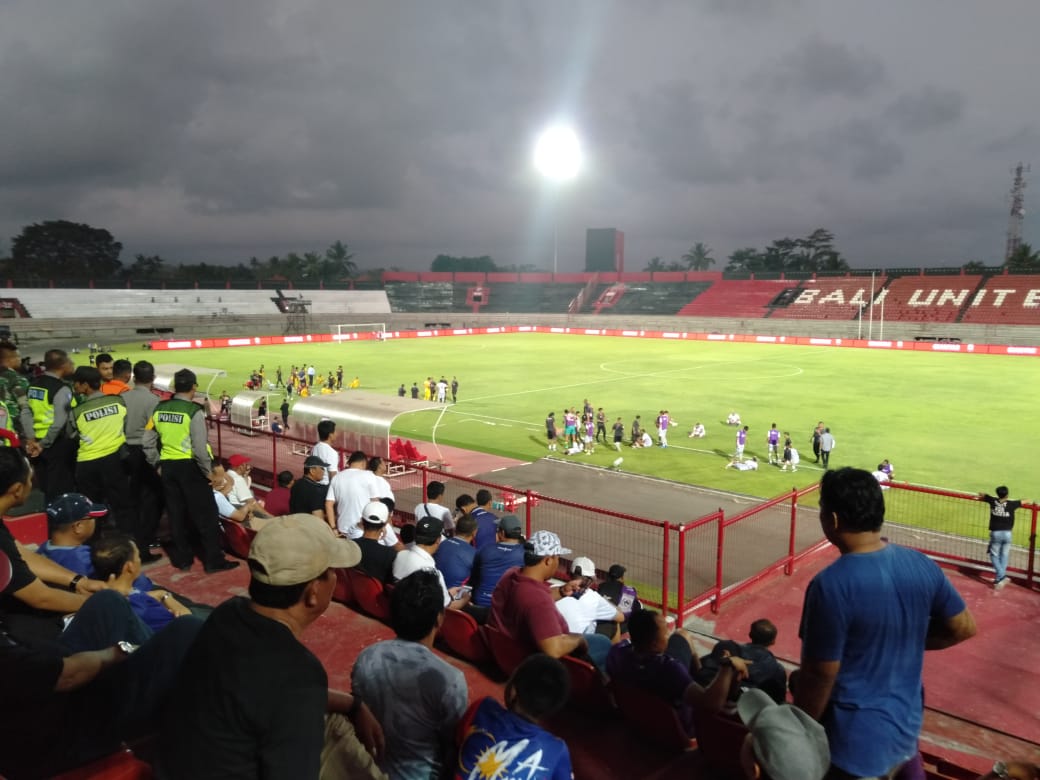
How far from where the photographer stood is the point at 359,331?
8506cm

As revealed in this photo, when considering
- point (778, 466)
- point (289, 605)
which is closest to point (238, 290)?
point (778, 466)

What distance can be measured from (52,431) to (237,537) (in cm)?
295

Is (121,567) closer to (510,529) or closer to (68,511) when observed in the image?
(68,511)

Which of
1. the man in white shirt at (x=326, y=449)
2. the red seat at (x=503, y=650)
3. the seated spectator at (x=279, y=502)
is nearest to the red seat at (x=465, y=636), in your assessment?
the red seat at (x=503, y=650)

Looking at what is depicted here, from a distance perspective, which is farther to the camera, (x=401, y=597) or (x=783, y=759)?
(x=401, y=597)

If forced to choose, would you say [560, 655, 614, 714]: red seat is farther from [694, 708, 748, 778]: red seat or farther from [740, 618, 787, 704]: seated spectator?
[740, 618, 787, 704]: seated spectator

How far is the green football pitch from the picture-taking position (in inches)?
883

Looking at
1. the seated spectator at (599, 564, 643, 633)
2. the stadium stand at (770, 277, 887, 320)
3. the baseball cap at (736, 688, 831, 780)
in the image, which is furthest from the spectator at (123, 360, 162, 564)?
the stadium stand at (770, 277, 887, 320)

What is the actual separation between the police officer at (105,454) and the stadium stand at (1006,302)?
77.7 metres

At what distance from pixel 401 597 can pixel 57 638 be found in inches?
86.2

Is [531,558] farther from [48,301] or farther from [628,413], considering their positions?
[48,301]

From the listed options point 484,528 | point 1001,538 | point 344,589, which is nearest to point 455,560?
point 344,589

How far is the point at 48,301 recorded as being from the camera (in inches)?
2884

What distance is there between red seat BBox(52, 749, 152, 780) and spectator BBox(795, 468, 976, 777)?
2861 millimetres
